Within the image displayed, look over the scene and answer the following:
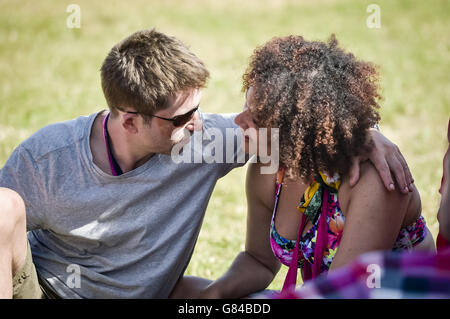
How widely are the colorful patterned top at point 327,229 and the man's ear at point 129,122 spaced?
0.83m

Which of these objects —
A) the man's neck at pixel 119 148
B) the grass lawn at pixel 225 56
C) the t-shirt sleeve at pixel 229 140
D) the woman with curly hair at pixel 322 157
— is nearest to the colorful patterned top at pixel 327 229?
the woman with curly hair at pixel 322 157

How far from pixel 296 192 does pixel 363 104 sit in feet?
1.85

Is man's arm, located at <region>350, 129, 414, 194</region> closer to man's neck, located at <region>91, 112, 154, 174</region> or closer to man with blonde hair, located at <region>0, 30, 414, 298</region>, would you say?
man with blonde hair, located at <region>0, 30, 414, 298</region>

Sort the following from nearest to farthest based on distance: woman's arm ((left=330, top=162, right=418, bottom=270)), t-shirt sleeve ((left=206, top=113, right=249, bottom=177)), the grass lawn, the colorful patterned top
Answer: woman's arm ((left=330, top=162, right=418, bottom=270))
the colorful patterned top
t-shirt sleeve ((left=206, top=113, right=249, bottom=177))
the grass lawn

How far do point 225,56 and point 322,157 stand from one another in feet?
24.6

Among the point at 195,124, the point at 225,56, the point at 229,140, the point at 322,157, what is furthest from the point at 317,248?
the point at 225,56

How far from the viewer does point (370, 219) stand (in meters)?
2.49

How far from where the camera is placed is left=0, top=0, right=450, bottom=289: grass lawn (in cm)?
598

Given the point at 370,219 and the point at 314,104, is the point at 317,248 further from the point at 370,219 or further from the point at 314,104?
the point at 314,104

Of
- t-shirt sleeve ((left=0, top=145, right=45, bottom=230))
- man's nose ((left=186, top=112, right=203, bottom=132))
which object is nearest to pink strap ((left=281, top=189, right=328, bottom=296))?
man's nose ((left=186, top=112, right=203, bottom=132))

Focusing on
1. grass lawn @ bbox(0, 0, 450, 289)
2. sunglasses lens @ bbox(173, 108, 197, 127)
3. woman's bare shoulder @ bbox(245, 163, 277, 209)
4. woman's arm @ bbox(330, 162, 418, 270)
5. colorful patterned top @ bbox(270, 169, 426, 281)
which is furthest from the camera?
grass lawn @ bbox(0, 0, 450, 289)

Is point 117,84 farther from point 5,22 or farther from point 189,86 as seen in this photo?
point 5,22

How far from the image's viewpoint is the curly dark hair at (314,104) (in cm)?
254

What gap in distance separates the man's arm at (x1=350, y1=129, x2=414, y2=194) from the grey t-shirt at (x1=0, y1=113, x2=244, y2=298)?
839 millimetres
